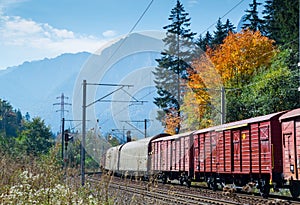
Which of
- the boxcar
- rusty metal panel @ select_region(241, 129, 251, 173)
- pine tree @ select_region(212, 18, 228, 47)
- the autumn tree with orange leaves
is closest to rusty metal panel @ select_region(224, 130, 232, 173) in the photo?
rusty metal panel @ select_region(241, 129, 251, 173)

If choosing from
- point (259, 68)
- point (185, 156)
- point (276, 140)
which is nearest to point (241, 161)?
point (276, 140)

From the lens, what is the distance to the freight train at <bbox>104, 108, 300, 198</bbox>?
15.8 m

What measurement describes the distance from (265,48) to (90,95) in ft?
53.8

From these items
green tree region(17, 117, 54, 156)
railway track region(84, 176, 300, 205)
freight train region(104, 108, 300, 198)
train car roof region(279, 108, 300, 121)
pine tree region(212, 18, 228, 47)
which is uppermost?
pine tree region(212, 18, 228, 47)

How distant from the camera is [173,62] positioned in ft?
188

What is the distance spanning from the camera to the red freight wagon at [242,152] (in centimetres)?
1688

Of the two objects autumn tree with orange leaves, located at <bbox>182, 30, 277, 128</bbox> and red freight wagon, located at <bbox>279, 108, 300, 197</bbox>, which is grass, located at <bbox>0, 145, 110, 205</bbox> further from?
autumn tree with orange leaves, located at <bbox>182, 30, 277, 128</bbox>

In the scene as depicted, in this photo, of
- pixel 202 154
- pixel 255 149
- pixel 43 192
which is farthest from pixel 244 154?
pixel 43 192

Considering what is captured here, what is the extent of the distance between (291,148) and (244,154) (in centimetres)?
352

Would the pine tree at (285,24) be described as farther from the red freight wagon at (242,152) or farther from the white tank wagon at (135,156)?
the red freight wagon at (242,152)

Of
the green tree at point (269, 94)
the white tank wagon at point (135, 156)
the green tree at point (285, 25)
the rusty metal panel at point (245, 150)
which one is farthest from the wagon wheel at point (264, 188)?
the green tree at point (285, 25)

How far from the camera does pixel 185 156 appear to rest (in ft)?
87.1

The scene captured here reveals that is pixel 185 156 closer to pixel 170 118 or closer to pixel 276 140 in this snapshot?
pixel 276 140

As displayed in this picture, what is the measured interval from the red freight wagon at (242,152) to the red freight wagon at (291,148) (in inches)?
20.8
